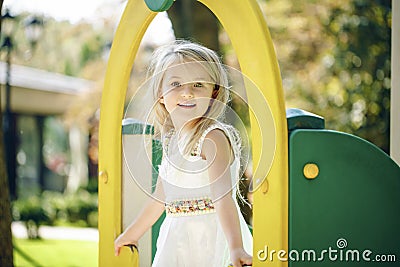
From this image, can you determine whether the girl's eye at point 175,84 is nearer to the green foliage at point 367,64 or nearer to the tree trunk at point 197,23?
the tree trunk at point 197,23

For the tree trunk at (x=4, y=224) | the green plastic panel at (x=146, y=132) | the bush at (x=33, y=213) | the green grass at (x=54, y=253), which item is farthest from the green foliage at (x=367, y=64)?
the green plastic panel at (x=146, y=132)

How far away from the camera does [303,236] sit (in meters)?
2.00

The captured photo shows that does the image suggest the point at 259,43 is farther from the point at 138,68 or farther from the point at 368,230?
the point at 138,68

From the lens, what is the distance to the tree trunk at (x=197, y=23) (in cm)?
628

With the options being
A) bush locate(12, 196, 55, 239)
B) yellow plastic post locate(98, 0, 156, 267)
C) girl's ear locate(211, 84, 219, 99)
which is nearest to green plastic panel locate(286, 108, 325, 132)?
girl's ear locate(211, 84, 219, 99)

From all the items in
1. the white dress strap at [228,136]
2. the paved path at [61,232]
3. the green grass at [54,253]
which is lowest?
the paved path at [61,232]

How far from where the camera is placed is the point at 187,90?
7.53 ft

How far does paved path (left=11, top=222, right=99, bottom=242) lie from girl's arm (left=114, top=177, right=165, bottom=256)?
17.3 feet

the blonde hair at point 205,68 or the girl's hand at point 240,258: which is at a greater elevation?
the blonde hair at point 205,68

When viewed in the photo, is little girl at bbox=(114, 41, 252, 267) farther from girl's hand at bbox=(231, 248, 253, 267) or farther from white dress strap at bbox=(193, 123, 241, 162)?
girl's hand at bbox=(231, 248, 253, 267)

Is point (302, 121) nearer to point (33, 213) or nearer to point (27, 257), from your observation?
point (27, 257)

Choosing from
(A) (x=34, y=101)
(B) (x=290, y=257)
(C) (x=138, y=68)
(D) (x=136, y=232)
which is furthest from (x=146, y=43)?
(B) (x=290, y=257)

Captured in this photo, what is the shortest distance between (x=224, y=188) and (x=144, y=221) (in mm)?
477

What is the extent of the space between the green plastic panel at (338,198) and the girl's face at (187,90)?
1.40ft
